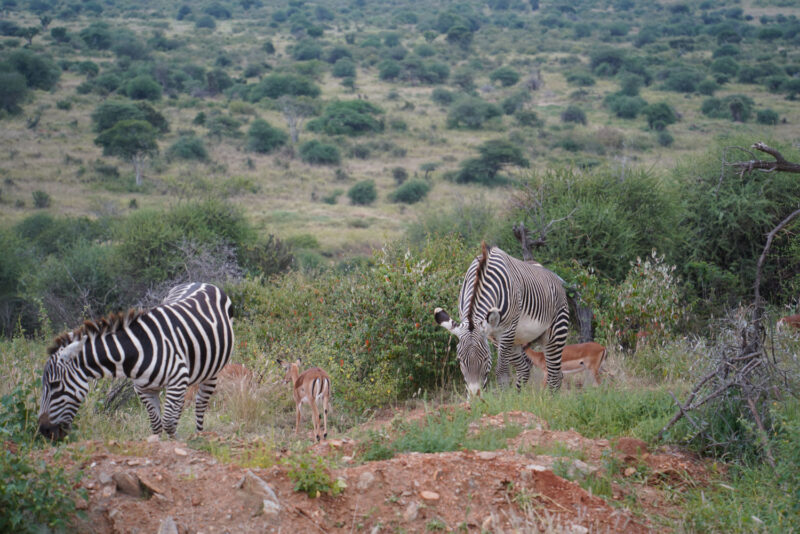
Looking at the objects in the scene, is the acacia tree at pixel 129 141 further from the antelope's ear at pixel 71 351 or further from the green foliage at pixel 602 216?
the antelope's ear at pixel 71 351

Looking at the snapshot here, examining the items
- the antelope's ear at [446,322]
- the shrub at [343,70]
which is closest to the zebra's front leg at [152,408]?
the antelope's ear at [446,322]

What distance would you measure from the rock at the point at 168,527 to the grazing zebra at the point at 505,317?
366cm

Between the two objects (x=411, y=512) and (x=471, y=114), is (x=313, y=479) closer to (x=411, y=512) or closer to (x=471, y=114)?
(x=411, y=512)

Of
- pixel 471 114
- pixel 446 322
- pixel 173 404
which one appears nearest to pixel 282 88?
pixel 471 114

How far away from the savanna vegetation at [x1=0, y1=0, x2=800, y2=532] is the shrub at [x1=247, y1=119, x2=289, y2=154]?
235 millimetres

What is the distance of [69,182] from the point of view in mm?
36531

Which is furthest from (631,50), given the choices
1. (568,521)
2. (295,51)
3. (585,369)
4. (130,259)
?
(568,521)

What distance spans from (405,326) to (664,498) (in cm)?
448

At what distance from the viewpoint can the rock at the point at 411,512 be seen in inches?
172

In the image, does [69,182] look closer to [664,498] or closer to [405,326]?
[405,326]

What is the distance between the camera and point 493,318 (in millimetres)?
7430

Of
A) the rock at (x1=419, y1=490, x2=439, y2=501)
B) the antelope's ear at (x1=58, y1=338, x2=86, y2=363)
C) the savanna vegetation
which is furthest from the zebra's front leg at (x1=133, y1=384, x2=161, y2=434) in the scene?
the rock at (x1=419, y1=490, x2=439, y2=501)

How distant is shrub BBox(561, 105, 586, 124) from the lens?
52.2 m

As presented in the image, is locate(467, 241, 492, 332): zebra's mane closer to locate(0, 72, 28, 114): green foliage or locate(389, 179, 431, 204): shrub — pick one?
locate(389, 179, 431, 204): shrub
